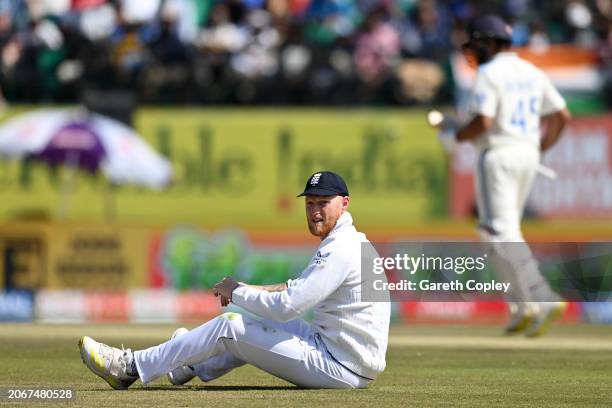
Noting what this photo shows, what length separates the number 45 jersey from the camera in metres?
12.2

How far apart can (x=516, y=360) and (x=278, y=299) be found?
3.54m

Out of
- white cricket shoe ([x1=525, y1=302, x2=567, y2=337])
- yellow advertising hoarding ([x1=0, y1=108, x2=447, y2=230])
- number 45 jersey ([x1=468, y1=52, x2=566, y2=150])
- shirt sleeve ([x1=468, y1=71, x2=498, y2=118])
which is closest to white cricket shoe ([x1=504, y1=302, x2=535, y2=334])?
white cricket shoe ([x1=525, y1=302, x2=567, y2=337])

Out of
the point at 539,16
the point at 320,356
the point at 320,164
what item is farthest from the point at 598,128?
the point at 320,356

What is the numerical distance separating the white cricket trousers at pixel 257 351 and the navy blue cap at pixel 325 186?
0.76m

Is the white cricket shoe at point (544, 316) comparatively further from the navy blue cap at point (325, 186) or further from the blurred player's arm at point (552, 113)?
the navy blue cap at point (325, 186)

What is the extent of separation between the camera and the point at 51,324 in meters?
15.0

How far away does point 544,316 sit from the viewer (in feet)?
39.4

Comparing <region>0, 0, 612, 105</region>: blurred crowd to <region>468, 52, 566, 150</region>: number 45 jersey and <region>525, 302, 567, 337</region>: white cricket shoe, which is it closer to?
<region>468, 52, 566, 150</region>: number 45 jersey

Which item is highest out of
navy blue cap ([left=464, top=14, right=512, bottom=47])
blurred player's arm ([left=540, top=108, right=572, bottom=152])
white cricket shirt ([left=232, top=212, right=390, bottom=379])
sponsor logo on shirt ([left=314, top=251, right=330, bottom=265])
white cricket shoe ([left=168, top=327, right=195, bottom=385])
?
navy blue cap ([left=464, top=14, right=512, bottom=47])

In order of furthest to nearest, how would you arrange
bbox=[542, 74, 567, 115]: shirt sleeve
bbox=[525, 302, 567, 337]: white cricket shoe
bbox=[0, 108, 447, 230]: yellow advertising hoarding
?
bbox=[0, 108, 447, 230]: yellow advertising hoarding, bbox=[542, 74, 567, 115]: shirt sleeve, bbox=[525, 302, 567, 337]: white cricket shoe

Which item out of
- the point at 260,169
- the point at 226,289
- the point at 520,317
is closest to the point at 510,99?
the point at 520,317

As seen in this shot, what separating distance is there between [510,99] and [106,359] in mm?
5523

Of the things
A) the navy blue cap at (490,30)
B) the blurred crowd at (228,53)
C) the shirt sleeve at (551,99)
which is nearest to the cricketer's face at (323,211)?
the navy blue cap at (490,30)

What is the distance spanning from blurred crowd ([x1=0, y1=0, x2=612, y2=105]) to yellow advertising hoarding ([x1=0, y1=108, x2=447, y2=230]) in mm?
334
